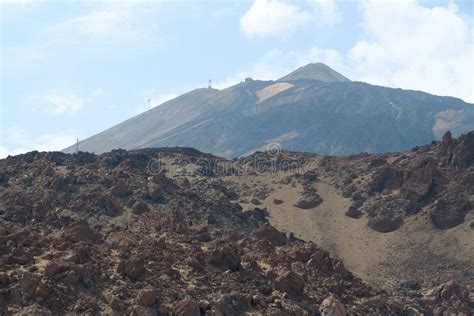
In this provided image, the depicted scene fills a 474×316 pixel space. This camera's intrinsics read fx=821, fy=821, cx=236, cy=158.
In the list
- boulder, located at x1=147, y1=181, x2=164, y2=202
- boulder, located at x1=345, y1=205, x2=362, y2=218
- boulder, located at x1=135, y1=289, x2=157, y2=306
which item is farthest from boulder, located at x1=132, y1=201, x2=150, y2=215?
boulder, located at x1=135, y1=289, x2=157, y2=306

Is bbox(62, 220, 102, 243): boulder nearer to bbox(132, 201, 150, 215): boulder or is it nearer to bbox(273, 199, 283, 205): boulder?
bbox(132, 201, 150, 215): boulder

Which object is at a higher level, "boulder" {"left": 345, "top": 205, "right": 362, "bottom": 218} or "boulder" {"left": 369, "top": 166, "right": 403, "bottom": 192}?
"boulder" {"left": 369, "top": 166, "right": 403, "bottom": 192}

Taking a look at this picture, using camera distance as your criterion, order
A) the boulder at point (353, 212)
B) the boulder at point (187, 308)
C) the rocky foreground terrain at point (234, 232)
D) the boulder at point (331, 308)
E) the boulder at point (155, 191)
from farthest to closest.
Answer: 1. the boulder at point (353, 212)
2. the boulder at point (155, 191)
3. the boulder at point (331, 308)
4. the rocky foreground terrain at point (234, 232)
5. the boulder at point (187, 308)

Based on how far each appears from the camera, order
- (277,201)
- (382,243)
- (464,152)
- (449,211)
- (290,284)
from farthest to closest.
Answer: (277,201)
(464,152)
(449,211)
(382,243)
(290,284)

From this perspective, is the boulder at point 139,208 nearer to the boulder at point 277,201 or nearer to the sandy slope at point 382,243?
the sandy slope at point 382,243

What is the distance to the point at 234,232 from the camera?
4941 cm

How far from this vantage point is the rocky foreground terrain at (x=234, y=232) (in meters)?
27.5

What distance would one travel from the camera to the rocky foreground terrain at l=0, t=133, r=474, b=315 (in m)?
27.5

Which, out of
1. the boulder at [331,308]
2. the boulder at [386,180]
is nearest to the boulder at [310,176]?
the boulder at [386,180]

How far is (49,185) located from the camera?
201ft

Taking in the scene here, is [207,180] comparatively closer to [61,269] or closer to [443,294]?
[443,294]

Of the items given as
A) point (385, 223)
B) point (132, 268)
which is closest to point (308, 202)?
point (385, 223)

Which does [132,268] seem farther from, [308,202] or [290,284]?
[308,202]

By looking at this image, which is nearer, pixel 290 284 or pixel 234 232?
pixel 290 284
